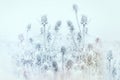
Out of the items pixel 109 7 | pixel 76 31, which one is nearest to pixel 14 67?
pixel 76 31

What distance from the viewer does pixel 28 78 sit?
4.75 feet

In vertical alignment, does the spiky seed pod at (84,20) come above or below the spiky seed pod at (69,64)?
above

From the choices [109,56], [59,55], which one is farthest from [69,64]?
[109,56]

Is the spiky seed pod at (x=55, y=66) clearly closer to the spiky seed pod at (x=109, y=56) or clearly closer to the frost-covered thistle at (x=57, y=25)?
the frost-covered thistle at (x=57, y=25)

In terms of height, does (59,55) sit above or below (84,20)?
below

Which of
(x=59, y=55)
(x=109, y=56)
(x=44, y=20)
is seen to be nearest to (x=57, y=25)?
(x=44, y=20)

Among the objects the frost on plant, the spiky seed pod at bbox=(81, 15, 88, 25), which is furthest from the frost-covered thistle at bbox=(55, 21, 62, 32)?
the spiky seed pod at bbox=(81, 15, 88, 25)

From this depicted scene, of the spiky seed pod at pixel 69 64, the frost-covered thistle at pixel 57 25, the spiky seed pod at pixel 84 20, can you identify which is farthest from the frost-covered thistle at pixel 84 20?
the spiky seed pod at pixel 69 64

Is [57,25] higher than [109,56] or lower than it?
higher

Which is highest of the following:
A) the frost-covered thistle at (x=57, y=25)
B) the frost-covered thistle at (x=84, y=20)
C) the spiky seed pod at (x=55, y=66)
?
the frost-covered thistle at (x=84, y=20)

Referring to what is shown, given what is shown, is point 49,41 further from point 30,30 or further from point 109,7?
point 109,7

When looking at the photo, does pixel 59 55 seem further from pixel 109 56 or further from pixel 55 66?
pixel 109 56

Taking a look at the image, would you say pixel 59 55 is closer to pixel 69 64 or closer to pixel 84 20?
pixel 69 64

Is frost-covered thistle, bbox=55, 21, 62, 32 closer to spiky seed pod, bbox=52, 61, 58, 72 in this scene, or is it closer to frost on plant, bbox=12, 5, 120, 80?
frost on plant, bbox=12, 5, 120, 80
